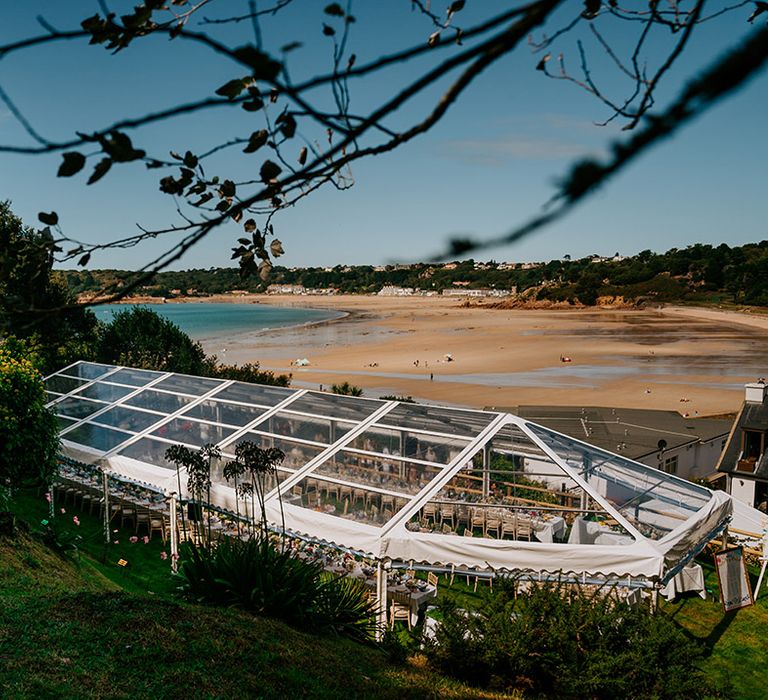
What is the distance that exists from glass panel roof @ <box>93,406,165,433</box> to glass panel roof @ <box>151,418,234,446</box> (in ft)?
1.68

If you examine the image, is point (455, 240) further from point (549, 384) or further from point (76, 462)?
point (549, 384)

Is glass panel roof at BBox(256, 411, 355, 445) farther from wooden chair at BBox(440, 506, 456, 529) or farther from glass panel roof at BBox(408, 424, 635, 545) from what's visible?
wooden chair at BBox(440, 506, 456, 529)

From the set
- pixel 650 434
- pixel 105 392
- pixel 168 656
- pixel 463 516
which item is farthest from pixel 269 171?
pixel 650 434

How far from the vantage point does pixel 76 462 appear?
1398cm

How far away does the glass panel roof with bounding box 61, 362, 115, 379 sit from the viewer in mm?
18000

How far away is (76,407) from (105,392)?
0.76 meters

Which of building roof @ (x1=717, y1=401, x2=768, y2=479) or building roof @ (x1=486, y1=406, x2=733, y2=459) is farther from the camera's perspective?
building roof @ (x1=486, y1=406, x2=733, y2=459)

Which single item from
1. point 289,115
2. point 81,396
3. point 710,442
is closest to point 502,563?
point 289,115

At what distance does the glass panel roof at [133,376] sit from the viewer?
55.1 feet

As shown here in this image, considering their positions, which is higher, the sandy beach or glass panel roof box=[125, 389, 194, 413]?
glass panel roof box=[125, 389, 194, 413]

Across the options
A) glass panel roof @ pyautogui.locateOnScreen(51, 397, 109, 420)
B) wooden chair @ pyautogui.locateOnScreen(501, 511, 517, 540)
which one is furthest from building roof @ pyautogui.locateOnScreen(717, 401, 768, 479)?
glass panel roof @ pyautogui.locateOnScreen(51, 397, 109, 420)

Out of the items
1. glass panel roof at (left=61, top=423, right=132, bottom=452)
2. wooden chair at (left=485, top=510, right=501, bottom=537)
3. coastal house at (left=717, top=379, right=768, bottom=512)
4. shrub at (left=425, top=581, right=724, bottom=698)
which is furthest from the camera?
coastal house at (left=717, top=379, right=768, bottom=512)

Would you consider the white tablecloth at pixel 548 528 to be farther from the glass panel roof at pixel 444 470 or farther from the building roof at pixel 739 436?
the building roof at pixel 739 436

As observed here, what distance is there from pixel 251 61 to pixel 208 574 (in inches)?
314
